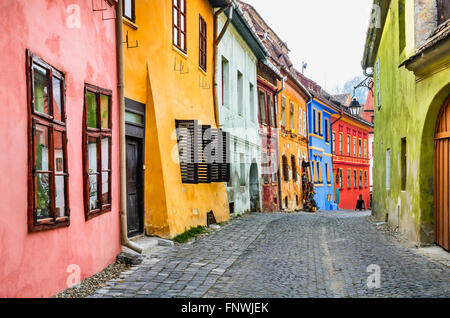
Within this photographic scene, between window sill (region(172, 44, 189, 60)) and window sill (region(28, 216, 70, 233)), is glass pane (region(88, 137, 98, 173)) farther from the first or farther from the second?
window sill (region(172, 44, 189, 60))

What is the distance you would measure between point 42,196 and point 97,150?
2100 mm

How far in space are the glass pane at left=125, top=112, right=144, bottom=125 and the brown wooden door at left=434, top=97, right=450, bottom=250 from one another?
563 centimetres

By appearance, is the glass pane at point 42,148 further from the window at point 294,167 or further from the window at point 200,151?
the window at point 294,167

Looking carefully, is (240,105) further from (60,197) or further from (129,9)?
(60,197)

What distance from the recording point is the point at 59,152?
250 inches

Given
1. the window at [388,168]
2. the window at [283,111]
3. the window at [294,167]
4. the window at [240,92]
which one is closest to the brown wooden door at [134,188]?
the window at [388,168]

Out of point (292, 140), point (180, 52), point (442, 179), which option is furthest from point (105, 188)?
point (292, 140)

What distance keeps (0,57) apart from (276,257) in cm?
600

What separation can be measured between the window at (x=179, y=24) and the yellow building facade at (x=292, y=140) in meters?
13.7

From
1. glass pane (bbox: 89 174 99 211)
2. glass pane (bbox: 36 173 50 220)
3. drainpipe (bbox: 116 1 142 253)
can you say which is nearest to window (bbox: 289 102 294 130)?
drainpipe (bbox: 116 1 142 253)

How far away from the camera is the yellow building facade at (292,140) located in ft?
86.4

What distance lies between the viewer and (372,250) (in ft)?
34.1
